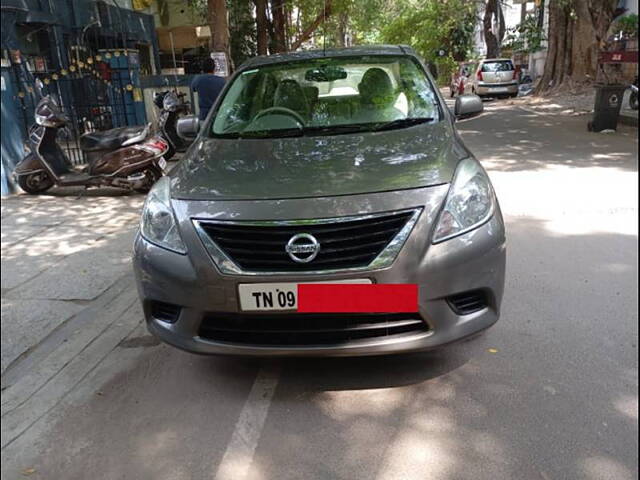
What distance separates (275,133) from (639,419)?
8.16ft

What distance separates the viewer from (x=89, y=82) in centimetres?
970

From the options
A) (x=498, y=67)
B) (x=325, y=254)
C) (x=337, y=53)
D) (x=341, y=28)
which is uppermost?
(x=341, y=28)

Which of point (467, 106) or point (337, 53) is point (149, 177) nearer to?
point (337, 53)

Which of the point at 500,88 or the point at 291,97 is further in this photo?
the point at 500,88

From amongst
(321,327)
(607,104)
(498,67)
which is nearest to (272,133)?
(321,327)

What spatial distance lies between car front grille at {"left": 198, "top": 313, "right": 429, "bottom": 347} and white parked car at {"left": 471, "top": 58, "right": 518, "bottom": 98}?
20.9 metres

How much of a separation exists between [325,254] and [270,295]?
0.30 meters

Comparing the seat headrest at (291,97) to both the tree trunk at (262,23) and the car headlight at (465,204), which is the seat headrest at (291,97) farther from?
the tree trunk at (262,23)

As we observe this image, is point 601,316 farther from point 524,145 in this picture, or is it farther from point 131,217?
point 524,145

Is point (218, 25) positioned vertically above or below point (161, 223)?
above

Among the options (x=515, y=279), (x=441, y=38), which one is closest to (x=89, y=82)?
(x=515, y=279)

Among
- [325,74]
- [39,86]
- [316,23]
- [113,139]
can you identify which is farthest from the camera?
[316,23]

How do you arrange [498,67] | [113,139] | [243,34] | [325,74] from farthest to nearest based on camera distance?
[498,67] → [243,34] → [113,139] → [325,74]

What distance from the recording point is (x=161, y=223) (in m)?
2.71
